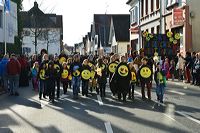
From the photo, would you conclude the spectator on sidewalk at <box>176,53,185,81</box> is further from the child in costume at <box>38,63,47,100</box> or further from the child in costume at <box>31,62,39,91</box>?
the child in costume at <box>38,63,47,100</box>

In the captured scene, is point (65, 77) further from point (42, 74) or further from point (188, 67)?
point (188, 67)

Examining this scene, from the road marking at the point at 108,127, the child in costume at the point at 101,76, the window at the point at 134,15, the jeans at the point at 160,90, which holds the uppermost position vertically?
the window at the point at 134,15

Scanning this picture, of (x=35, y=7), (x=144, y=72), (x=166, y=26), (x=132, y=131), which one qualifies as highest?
(x=35, y=7)

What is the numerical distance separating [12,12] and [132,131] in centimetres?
2092

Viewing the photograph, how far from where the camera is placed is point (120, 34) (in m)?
71.8

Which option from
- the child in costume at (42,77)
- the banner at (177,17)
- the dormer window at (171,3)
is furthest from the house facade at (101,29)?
the child in costume at (42,77)

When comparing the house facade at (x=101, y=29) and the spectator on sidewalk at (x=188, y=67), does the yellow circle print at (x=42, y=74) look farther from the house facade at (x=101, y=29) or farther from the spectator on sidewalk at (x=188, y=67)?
the house facade at (x=101, y=29)

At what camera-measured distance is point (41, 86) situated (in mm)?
18422

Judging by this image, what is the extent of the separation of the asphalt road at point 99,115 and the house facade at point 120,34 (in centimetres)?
5188

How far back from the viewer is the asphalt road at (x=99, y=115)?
10984mm

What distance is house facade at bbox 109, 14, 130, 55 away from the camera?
7056 cm

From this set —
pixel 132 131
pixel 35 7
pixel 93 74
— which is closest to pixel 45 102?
pixel 93 74

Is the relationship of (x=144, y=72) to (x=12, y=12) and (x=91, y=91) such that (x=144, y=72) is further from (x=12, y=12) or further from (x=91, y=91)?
(x=12, y=12)

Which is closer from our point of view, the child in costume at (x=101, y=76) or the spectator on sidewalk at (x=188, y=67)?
the child in costume at (x=101, y=76)
